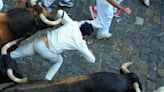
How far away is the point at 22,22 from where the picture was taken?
6.94 metres

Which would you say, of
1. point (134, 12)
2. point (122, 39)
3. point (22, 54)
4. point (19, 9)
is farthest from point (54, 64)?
point (134, 12)

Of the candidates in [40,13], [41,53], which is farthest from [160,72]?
[40,13]

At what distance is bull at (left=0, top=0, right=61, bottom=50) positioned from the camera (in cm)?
690

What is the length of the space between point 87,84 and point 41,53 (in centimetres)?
132

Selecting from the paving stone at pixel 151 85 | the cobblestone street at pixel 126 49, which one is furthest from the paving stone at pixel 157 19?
the paving stone at pixel 151 85

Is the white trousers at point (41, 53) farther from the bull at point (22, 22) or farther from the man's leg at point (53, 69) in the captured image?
the bull at point (22, 22)

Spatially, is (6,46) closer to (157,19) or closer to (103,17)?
(103,17)

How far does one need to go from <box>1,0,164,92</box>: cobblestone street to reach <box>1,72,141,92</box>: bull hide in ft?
5.67

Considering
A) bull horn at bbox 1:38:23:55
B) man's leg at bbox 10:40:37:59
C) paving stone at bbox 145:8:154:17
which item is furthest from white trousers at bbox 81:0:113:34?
bull horn at bbox 1:38:23:55

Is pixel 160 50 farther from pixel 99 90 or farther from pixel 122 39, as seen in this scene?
pixel 99 90

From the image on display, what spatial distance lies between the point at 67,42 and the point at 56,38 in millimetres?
191

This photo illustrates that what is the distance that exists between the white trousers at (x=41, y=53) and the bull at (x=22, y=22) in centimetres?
33

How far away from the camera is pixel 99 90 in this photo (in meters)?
6.55

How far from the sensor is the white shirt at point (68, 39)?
7.25m
